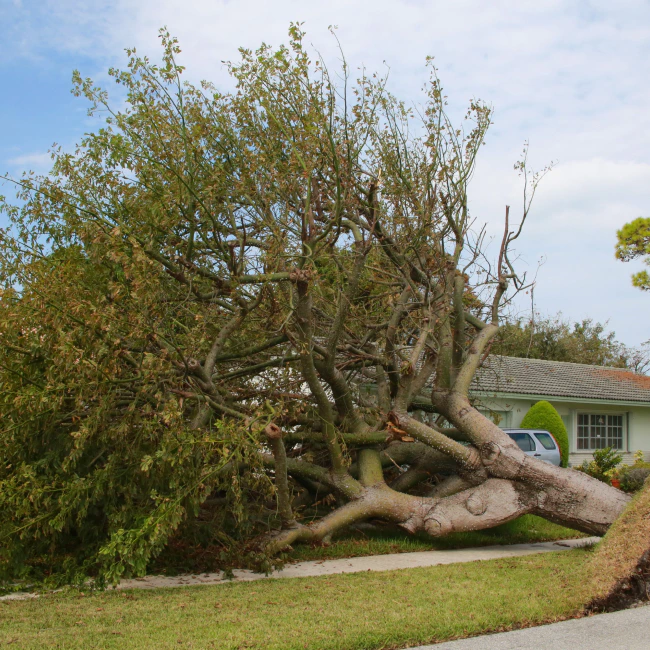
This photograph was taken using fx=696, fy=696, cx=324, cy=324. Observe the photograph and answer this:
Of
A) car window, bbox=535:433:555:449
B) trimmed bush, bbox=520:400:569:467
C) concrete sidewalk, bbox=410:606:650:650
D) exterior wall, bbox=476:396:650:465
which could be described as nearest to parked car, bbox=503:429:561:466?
car window, bbox=535:433:555:449

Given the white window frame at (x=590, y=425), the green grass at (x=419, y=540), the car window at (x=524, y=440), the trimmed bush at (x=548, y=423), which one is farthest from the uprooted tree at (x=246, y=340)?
the white window frame at (x=590, y=425)

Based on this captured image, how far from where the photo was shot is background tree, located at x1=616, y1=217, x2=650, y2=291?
22.9 m

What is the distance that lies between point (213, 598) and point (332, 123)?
7.16 metres

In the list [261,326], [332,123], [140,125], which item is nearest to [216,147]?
[140,125]

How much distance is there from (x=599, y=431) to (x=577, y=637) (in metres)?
20.7

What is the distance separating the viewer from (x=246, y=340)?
397 inches

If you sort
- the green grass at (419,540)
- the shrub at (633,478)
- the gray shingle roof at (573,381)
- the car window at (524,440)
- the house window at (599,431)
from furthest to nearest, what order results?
the house window at (599,431) < the gray shingle roof at (573,381) < the car window at (524,440) < the shrub at (633,478) < the green grass at (419,540)

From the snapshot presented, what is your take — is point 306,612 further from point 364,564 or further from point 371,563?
point 371,563

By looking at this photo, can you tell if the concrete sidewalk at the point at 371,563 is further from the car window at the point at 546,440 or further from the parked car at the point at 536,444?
the car window at the point at 546,440

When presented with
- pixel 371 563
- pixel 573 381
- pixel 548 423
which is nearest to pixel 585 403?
pixel 573 381

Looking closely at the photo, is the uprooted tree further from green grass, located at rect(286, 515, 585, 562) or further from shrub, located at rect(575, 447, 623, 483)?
shrub, located at rect(575, 447, 623, 483)

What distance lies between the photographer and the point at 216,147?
10258 millimetres

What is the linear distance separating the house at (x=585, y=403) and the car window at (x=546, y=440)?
122 inches

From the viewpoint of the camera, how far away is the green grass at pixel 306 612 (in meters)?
5.47
